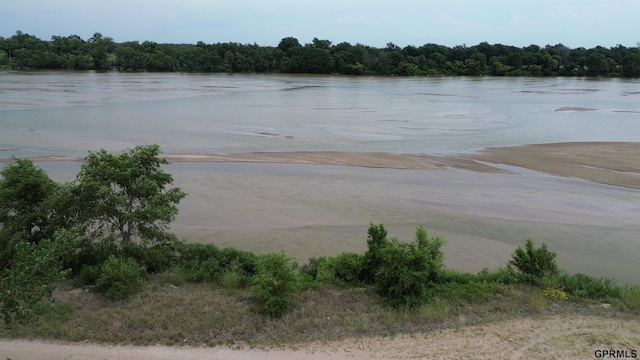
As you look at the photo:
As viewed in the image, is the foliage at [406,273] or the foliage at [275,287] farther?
the foliage at [406,273]

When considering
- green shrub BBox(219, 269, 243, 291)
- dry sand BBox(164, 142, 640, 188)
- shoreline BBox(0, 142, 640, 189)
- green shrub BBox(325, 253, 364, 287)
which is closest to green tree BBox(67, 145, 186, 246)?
green shrub BBox(219, 269, 243, 291)

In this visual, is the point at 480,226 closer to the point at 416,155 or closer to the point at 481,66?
the point at 416,155

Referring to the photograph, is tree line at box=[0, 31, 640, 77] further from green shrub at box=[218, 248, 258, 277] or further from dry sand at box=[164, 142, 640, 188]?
green shrub at box=[218, 248, 258, 277]

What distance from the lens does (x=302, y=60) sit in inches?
4080

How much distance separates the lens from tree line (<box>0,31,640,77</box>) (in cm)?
9900

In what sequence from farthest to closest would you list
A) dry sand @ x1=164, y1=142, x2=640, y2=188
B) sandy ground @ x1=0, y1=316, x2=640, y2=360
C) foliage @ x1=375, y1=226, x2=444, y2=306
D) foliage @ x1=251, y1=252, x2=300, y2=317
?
dry sand @ x1=164, y1=142, x2=640, y2=188, foliage @ x1=375, y1=226, x2=444, y2=306, foliage @ x1=251, y1=252, x2=300, y2=317, sandy ground @ x1=0, y1=316, x2=640, y2=360

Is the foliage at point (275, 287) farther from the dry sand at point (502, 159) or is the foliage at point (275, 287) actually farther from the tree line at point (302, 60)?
the tree line at point (302, 60)

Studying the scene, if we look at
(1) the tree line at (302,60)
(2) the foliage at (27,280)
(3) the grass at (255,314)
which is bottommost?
(3) the grass at (255,314)

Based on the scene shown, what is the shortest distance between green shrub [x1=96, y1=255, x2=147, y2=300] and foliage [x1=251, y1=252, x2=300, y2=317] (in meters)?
2.52

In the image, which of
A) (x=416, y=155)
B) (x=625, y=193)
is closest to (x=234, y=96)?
(x=416, y=155)

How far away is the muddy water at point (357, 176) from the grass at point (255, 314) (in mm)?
3024

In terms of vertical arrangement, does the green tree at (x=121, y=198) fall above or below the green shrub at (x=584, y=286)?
above

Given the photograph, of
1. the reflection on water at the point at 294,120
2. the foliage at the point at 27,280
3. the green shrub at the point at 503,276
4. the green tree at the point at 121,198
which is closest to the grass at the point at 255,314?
the green shrub at the point at 503,276

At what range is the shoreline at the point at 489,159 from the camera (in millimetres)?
23797
